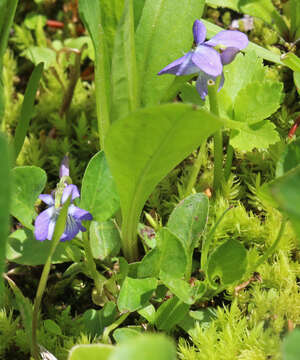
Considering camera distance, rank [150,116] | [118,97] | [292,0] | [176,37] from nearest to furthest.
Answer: [150,116] → [118,97] → [176,37] → [292,0]

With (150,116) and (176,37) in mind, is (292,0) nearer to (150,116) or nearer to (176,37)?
(176,37)

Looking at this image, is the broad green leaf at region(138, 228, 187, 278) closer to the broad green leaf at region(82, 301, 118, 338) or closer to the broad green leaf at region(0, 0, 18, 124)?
the broad green leaf at region(82, 301, 118, 338)

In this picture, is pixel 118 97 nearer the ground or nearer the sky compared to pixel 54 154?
nearer the sky

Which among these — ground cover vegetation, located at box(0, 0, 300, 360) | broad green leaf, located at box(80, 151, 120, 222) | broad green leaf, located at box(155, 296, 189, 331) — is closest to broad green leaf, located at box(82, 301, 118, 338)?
ground cover vegetation, located at box(0, 0, 300, 360)

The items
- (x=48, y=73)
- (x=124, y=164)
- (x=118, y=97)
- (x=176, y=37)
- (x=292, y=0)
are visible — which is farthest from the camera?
(x=48, y=73)

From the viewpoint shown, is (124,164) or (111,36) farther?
(111,36)

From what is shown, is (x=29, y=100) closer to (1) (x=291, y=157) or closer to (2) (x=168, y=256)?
(2) (x=168, y=256)

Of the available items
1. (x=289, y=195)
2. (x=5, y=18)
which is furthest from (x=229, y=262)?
(x=5, y=18)

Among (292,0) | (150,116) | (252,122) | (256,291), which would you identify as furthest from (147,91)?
(292,0)
